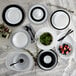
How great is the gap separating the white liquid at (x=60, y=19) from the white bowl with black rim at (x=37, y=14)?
6 centimetres

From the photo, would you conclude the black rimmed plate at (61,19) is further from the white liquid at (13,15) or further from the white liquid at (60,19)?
the white liquid at (13,15)

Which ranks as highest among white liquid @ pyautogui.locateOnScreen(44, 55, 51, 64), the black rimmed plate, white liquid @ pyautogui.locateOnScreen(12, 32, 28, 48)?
the black rimmed plate

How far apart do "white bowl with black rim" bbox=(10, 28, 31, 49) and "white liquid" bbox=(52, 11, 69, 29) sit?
179mm

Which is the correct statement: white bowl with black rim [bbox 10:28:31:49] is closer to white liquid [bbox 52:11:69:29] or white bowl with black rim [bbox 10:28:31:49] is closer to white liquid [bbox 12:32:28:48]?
white liquid [bbox 12:32:28:48]

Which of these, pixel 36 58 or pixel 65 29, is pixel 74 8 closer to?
pixel 65 29

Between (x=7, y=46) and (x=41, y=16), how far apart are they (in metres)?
0.26

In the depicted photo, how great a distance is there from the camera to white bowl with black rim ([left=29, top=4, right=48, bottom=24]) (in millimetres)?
982

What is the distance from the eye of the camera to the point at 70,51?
3.32 feet

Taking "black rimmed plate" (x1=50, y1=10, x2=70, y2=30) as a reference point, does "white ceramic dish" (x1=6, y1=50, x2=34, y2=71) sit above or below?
below

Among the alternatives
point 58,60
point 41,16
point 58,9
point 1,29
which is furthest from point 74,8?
point 1,29

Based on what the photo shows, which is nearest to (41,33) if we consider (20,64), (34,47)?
(34,47)

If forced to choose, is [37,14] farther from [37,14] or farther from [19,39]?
[19,39]

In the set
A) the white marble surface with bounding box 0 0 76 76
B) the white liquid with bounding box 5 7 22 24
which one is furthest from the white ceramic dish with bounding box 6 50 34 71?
the white liquid with bounding box 5 7 22 24

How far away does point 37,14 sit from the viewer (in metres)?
0.98
